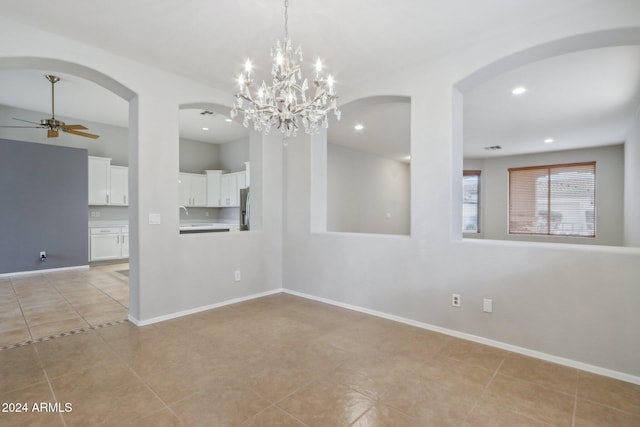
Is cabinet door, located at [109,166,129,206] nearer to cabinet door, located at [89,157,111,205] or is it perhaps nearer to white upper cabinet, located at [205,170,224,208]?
cabinet door, located at [89,157,111,205]

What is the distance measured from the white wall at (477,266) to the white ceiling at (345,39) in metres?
0.19

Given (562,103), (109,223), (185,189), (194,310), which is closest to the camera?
(194,310)

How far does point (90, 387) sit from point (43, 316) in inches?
84.7

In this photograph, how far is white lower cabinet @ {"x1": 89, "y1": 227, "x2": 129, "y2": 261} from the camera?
21.6 feet

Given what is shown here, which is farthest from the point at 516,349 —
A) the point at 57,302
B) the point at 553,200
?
the point at 553,200

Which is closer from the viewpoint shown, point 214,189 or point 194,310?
point 194,310

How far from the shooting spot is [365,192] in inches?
311

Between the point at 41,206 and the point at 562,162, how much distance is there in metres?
11.2

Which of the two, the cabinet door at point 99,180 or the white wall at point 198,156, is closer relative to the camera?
the cabinet door at point 99,180

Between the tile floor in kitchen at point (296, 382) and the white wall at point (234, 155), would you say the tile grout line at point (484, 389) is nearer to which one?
the tile floor in kitchen at point (296, 382)

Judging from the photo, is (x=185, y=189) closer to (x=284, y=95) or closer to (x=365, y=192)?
(x=365, y=192)

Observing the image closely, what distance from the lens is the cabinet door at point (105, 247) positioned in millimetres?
6605

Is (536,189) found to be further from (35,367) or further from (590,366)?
(35,367)

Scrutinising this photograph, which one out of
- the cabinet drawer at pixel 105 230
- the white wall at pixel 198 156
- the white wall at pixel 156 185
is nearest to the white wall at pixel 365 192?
the white wall at pixel 156 185
